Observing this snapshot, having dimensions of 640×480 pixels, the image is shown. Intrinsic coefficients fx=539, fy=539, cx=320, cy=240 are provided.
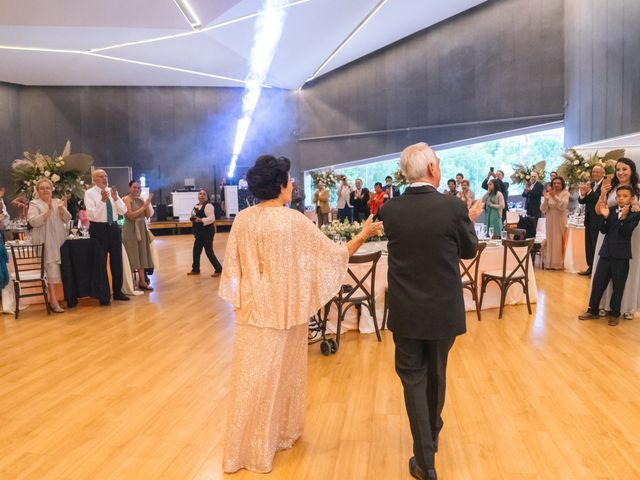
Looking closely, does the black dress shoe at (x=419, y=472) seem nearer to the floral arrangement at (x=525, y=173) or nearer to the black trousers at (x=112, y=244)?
the black trousers at (x=112, y=244)

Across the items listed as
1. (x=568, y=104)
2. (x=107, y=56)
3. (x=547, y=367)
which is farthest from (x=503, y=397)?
(x=107, y=56)

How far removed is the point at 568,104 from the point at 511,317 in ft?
29.6

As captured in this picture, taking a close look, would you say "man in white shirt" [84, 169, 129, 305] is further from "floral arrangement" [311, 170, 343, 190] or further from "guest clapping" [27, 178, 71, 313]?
"floral arrangement" [311, 170, 343, 190]

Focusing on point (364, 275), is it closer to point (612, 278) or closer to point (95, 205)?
point (612, 278)

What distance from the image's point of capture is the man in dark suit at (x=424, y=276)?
230cm

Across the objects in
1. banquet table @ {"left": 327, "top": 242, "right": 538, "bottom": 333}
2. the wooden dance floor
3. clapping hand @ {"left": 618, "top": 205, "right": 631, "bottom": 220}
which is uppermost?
clapping hand @ {"left": 618, "top": 205, "right": 631, "bottom": 220}

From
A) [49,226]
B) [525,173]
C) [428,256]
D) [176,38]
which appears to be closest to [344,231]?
[428,256]

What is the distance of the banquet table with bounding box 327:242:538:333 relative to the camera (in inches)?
205

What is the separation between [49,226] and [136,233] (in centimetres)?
153

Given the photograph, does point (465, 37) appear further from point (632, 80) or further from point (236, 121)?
point (236, 121)

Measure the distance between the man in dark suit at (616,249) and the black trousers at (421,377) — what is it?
3403 mm

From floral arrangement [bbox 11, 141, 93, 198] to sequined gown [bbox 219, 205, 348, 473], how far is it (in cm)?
523

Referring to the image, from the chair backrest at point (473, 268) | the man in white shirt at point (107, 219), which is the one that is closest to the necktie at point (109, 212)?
the man in white shirt at point (107, 219)

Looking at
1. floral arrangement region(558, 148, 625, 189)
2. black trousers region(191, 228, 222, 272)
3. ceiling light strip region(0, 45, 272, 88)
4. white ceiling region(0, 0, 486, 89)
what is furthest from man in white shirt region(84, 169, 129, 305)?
ceiling light strip region(0, 45, 272, 88)
